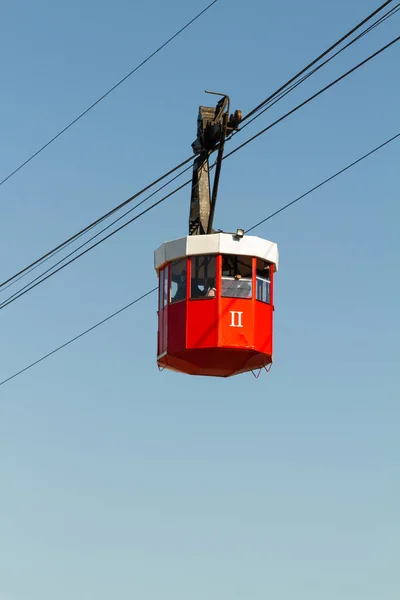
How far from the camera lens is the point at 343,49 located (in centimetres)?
2066

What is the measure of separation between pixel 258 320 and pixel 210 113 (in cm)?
501

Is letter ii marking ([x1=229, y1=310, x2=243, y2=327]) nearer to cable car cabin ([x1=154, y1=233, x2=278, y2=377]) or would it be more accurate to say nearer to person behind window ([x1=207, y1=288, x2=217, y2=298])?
cable car cabin ([x1=154, y1=233, x2=278, y2=377])

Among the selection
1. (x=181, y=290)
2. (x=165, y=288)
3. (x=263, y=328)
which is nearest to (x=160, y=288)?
(x=165, y=288)

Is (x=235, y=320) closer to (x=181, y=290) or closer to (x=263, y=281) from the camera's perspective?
(x=263, y=281)

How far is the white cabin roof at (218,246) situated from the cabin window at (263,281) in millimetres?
157

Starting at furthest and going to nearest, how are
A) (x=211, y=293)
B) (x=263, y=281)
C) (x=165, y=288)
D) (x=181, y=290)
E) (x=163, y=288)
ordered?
(x=163, y=288) < (x=165, y=288) < (x=263, y=281) < (x=181, y=290) < (x=211, y=293)

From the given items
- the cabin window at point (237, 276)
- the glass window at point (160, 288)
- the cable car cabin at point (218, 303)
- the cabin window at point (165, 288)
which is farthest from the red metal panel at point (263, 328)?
the glass window at point (160, 288)

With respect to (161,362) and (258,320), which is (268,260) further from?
(161,362)

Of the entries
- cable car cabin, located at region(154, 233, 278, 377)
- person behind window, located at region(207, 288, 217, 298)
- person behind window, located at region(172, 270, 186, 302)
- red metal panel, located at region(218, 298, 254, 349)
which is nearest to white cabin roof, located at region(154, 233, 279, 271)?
cable car cabin, located at region(154, 233, 278, 377)

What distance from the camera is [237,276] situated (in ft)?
89.7

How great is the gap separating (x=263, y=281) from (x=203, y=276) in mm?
1450

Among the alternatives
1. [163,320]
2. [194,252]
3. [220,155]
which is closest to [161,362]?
[163,320]

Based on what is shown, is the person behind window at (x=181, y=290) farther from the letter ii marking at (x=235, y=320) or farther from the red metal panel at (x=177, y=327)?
the letter ii marking at (x=235, y=320)

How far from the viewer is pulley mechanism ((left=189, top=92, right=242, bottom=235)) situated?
2634 cm
